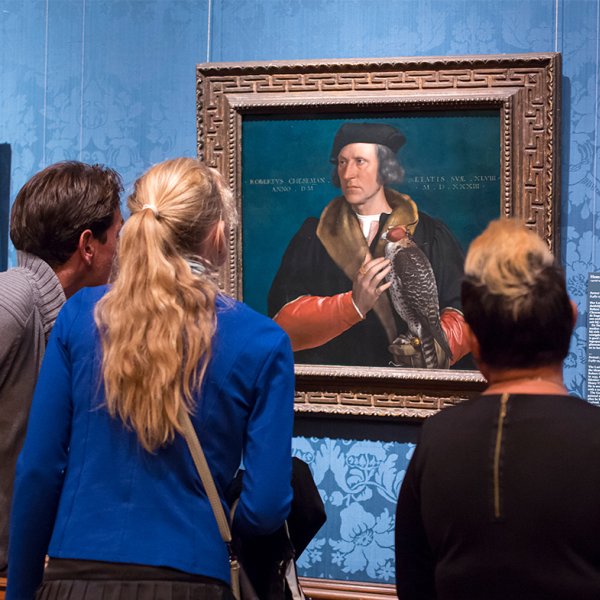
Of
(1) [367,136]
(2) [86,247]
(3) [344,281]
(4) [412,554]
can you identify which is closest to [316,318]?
(3) [344,281]

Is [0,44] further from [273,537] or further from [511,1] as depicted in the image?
[273,537]

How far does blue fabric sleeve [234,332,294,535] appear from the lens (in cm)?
203

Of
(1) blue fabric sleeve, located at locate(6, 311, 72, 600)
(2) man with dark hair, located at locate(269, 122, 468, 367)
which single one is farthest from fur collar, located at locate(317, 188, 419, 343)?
(1) blue fabric sleeve, located at locate(6, 311, 72, 600)

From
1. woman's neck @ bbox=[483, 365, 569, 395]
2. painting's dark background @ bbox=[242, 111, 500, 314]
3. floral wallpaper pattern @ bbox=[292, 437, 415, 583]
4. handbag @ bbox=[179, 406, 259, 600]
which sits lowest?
floral wallpaper pattern @ bbox=[292, 437, 415, 583]

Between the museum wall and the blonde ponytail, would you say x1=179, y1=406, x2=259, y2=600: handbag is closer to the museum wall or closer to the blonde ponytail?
the blonde ponytail

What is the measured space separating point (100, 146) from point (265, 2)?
97cm

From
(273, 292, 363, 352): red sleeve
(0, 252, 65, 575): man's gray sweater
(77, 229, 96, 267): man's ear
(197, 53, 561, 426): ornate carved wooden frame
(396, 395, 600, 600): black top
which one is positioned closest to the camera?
(396, 395, 600, 600): black top

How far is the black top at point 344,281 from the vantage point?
3719 mm

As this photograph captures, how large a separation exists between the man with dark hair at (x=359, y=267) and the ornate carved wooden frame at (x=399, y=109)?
88 millimetres

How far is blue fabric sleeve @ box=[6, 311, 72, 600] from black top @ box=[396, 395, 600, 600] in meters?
0.81

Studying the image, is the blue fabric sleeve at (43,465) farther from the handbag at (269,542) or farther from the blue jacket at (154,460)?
the handbag at (269,542)

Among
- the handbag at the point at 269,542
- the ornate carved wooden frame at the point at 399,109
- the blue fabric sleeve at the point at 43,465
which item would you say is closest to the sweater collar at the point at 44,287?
the blue fabric sleeve at the point at 43,465

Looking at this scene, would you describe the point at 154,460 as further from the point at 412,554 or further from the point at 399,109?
the point at 399,109

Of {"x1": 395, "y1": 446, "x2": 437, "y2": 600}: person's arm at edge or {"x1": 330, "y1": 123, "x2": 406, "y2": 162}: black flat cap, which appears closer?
{"x1": 395, "y1": 446, "x2": 437, "y2": 600}: person's arm at edge
